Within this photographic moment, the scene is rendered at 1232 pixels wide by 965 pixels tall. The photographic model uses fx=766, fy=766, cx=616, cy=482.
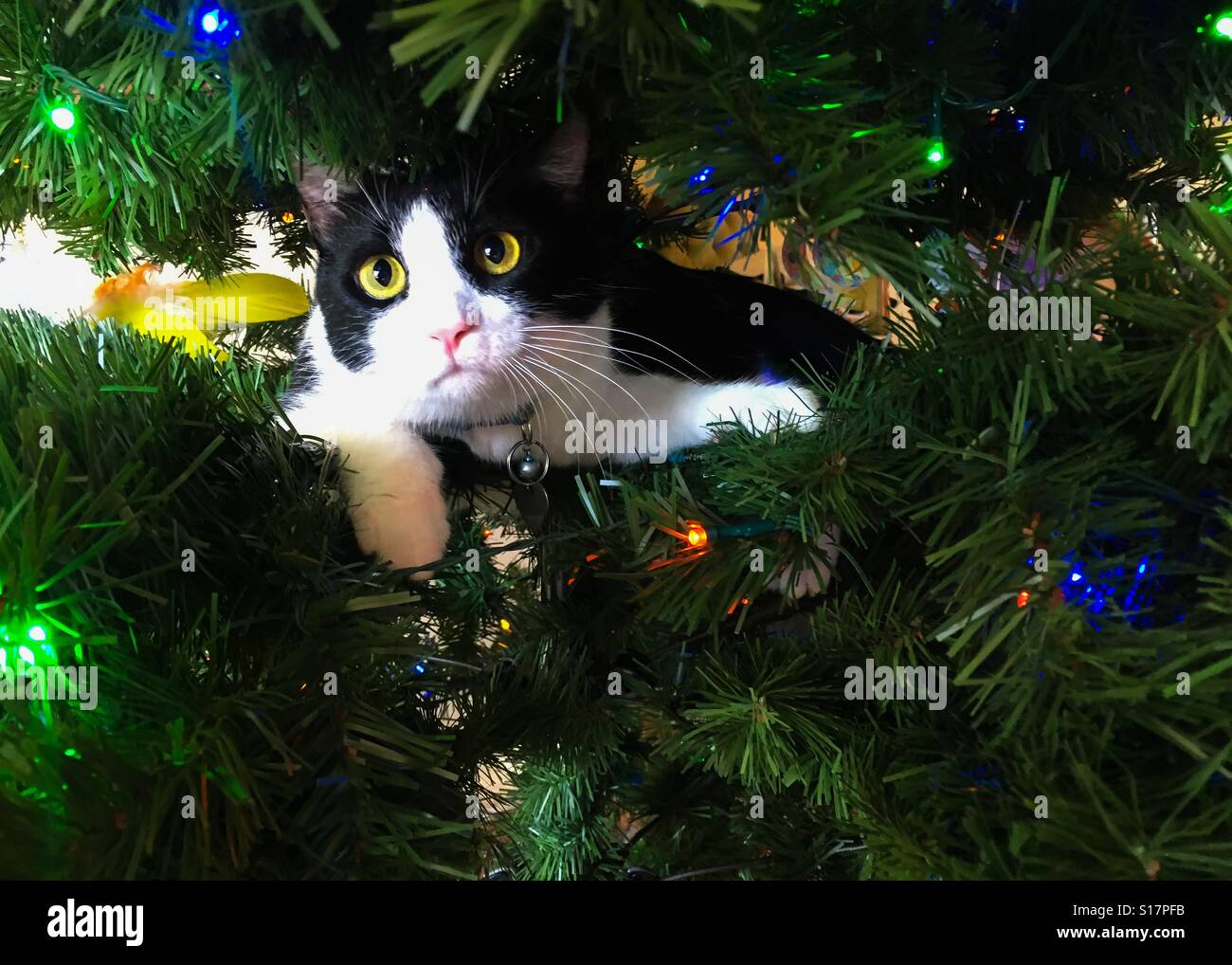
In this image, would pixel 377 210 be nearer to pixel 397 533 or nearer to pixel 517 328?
pixel 517 328

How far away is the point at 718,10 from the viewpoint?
38 cm

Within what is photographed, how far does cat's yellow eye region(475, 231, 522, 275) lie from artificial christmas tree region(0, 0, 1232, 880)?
0.12 m

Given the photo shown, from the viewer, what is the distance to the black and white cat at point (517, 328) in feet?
2.11

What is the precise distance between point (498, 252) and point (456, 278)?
6 centimetres

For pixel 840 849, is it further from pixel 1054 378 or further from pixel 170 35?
pixel 170 35

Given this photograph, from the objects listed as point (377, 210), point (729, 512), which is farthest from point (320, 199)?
point (729, 512)

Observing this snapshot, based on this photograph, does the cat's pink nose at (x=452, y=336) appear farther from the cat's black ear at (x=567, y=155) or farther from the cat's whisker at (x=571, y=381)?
the cat's black ear at (x=567, y=155)

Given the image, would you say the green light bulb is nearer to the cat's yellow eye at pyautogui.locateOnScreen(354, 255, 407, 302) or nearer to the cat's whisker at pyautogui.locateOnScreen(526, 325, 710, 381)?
the cat's yellow eye at pyautogui.locateOnScreen(354, 255, 407, 302)

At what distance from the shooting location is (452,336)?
0.63 m

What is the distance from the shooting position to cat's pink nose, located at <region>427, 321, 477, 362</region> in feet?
2.05

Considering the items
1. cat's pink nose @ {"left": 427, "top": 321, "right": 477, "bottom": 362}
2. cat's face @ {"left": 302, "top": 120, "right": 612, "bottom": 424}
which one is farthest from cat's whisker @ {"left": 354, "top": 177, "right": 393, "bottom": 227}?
cat's pink nose @ {"left": 427, "top": 321, "right": 477, "bottom": 362}
